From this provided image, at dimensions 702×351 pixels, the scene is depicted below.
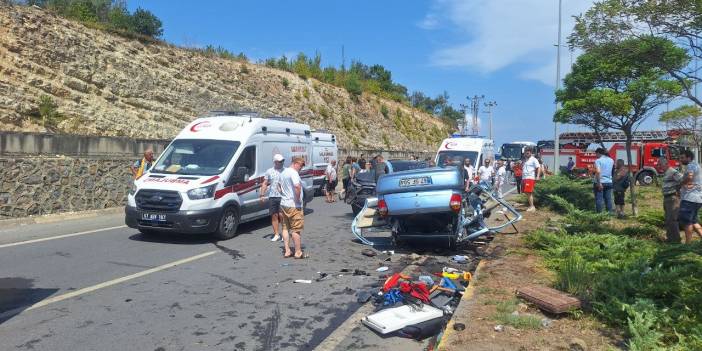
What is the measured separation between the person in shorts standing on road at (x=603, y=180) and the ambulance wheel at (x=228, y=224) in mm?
8899

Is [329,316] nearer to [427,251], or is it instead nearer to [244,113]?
[427,251]

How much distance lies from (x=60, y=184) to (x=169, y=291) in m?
8.83

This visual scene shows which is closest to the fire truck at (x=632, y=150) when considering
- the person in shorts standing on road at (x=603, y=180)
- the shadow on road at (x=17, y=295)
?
the person in shorts standing on road at (x=603, y=180)

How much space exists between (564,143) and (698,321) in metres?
35.1

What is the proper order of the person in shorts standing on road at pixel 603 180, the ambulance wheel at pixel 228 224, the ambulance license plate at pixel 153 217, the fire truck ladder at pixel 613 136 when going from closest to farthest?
the ambulance license plate at pixel 153 217 → the ambulance wheel at pixel 228 224 → the person in shorts standing on road at pixel 603 180 → the fire truck ladder at pixel 613 136

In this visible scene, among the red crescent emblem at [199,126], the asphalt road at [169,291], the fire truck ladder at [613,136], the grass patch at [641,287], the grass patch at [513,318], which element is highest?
the fire truck ladder at [613,136]

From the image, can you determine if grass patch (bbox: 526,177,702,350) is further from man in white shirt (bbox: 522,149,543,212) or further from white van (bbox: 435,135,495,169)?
white van (bbox: 435,135,495,169)

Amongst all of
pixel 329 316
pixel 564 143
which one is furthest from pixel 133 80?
pixel 564 143

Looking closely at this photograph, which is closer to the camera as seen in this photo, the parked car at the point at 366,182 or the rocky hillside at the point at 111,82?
the parked car at the point at 366,182

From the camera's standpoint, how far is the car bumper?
9.63 m

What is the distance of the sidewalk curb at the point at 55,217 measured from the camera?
12094 mm

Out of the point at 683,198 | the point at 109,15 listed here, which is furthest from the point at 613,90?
the point at 109,15

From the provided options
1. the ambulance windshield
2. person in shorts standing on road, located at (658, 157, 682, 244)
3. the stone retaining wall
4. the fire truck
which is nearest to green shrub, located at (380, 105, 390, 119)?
the fire truck

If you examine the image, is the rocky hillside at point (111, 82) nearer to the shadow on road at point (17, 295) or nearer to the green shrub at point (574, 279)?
the shadow on road at point (17, 295)
